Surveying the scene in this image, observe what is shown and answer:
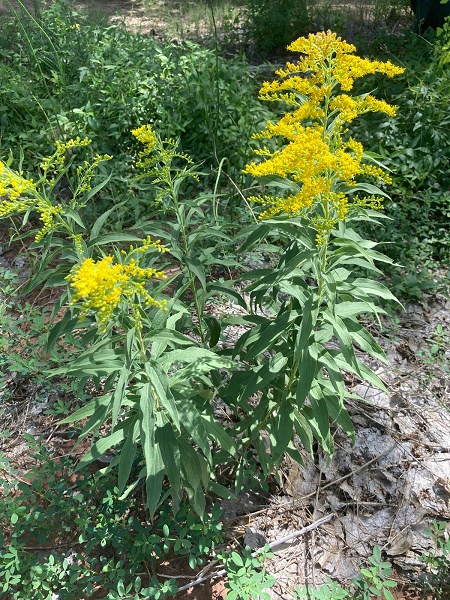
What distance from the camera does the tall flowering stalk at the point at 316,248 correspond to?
73.0 inches

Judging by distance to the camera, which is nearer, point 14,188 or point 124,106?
point 14,188

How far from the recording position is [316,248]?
1978mm

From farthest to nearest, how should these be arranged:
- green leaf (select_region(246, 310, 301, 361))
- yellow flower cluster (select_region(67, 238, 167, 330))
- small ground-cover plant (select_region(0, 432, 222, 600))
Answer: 1. small ground-cover plant (select_region(0, 432, 222, 600))
2. green leaf (select_region(246, 310, 301, 361))
3. yellow flower cluster (select_region(67, 238, 167, 330))

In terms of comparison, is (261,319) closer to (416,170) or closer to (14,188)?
(14,188)

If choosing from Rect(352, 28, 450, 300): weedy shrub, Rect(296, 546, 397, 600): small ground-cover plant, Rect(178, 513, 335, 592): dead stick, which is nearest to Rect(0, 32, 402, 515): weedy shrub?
Rect(178, 513, 335, 592): dead stick

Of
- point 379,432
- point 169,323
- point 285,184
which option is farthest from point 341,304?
point 379,432

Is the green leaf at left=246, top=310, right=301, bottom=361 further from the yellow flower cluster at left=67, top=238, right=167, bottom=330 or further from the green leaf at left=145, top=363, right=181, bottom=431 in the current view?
the yellow flower cluster at left=67, top=238, right=167, bottom=330

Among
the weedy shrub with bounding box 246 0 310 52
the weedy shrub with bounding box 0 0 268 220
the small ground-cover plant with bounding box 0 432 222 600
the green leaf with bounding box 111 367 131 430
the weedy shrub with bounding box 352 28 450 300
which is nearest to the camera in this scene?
the green leaf with bounding box 111 367 131 430

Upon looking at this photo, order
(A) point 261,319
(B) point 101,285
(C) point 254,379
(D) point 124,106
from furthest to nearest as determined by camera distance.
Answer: (D) point 124,106
(A) point 261,319
(C) point 254,379
(B) point 101,285

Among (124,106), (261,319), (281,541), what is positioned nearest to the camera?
(261,319)

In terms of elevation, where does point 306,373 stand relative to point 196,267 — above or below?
below

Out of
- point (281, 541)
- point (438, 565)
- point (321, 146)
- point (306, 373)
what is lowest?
point (281, 541)

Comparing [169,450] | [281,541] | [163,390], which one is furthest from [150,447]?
[281,541]

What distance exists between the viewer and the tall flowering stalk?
1.85 metres
